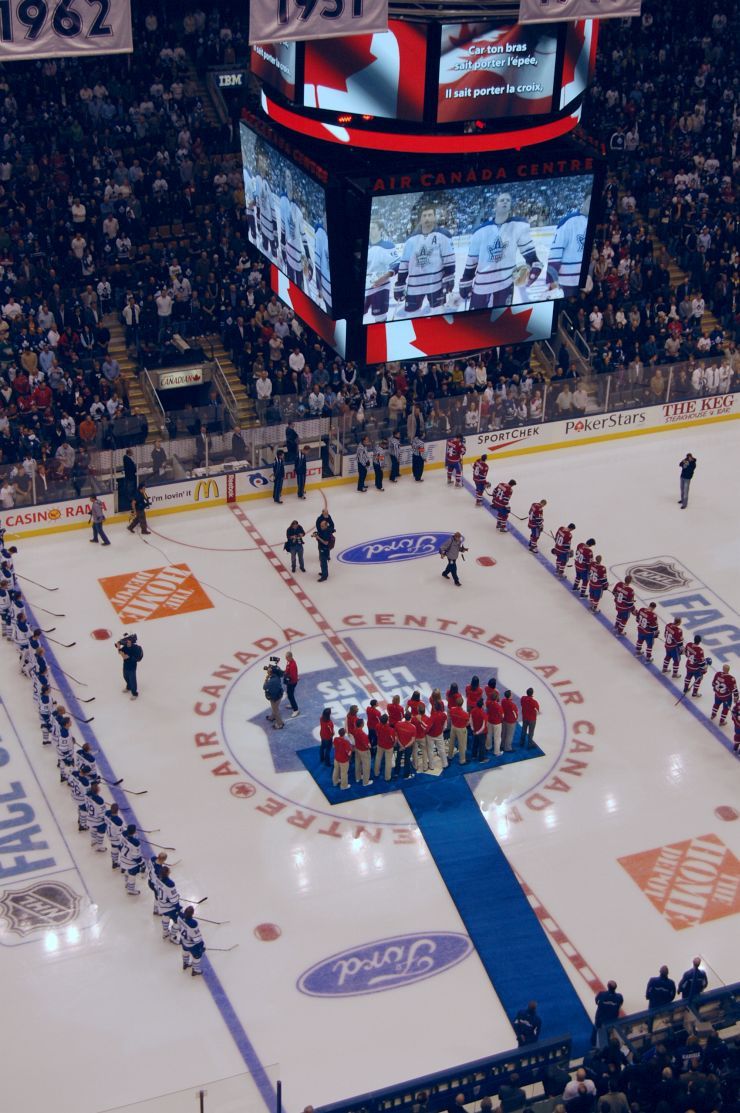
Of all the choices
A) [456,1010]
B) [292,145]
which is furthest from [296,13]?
[456,1010]

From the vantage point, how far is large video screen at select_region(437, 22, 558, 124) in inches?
1147

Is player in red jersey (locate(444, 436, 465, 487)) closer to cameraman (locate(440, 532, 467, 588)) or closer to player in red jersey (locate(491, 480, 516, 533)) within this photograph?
player in red jersey (locate(491, 480, 516, 533))

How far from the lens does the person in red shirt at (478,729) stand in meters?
28.1

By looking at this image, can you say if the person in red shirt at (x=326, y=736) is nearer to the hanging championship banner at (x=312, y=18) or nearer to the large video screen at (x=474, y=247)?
the large video screen at (x=474, y=247)

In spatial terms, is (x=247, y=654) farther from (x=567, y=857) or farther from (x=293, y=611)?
(x=567, y=857)

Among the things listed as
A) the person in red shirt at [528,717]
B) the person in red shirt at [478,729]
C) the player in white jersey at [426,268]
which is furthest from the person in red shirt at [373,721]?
the player in white jersey at [426,268]

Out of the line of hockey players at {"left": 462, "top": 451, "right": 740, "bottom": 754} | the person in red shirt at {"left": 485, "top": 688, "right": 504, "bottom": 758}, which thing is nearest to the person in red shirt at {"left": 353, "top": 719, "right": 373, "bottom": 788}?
the person in red shirt at {"left": 485, "top": 688, "right": 504, "bottom": 758}

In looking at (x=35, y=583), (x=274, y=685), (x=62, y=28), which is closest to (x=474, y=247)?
(x=274, y=685)

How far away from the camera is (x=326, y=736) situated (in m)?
27.8

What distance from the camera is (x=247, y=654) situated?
31.6 meters

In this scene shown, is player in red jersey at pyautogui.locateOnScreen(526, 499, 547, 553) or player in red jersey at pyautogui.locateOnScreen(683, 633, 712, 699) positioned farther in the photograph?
player in red jersey at pyautogui.locateOnScreen(526, 499, 547, 553)

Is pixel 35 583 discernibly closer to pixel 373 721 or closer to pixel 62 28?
pixel 373 721

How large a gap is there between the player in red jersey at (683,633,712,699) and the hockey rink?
1.43ft

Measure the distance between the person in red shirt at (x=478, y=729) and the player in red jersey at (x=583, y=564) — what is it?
19.1 feet
